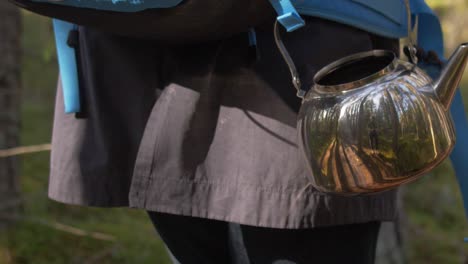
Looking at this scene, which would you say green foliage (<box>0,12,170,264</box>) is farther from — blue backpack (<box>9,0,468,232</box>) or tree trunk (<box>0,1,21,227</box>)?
blue backpack (<box>9,0,468,232</box>)

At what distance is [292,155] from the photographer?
1083 mm

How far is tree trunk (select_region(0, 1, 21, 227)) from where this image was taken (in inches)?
115

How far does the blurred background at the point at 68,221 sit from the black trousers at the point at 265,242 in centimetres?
109

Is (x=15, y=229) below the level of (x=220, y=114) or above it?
below

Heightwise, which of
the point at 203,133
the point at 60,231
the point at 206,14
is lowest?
the point at 60,231

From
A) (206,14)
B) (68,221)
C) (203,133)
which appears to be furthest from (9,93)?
(206,14)

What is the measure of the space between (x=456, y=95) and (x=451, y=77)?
25 centimetres

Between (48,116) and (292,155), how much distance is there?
4344 mm

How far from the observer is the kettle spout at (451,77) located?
1.00 m

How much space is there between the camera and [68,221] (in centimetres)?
338

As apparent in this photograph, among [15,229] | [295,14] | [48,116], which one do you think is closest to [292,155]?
[295,14]

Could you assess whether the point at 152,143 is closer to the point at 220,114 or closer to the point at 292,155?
the point at 220,114

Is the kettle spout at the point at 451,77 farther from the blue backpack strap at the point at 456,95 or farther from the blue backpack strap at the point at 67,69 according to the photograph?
the blue backpack strap at the point at 67,69

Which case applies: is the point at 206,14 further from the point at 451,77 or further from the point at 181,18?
the point at 451,77
